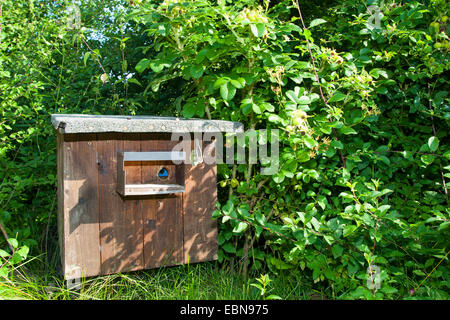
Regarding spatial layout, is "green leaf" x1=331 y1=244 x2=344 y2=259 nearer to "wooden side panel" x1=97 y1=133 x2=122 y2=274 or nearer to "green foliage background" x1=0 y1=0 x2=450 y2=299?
"green foliage background" x1=0 y1=0 x2=450 y2=299

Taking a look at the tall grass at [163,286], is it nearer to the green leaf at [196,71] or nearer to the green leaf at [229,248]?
the green leaf at [229,248]

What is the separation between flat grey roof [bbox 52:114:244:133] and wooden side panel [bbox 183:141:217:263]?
0.89 feet

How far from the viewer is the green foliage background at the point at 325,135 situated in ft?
7.27

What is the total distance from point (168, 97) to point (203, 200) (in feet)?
4.15

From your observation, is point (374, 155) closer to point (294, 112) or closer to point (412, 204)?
point (412, 204)

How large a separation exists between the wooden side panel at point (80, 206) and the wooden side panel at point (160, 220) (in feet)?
0.97

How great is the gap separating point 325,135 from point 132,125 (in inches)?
54.3

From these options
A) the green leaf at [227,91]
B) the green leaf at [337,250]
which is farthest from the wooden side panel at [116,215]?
the green leaf at [337,250]

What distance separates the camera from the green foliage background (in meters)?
2.21

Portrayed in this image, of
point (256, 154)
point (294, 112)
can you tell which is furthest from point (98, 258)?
point (294, 112)

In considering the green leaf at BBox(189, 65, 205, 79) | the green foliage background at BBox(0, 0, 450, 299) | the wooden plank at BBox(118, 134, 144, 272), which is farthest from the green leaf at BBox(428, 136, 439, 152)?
the wooden plank at BBox(118, 134, 144, 272)

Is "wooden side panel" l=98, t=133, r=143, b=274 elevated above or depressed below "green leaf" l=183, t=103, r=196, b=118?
below

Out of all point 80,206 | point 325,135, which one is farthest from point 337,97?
point 80,206

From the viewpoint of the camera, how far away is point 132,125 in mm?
2174
